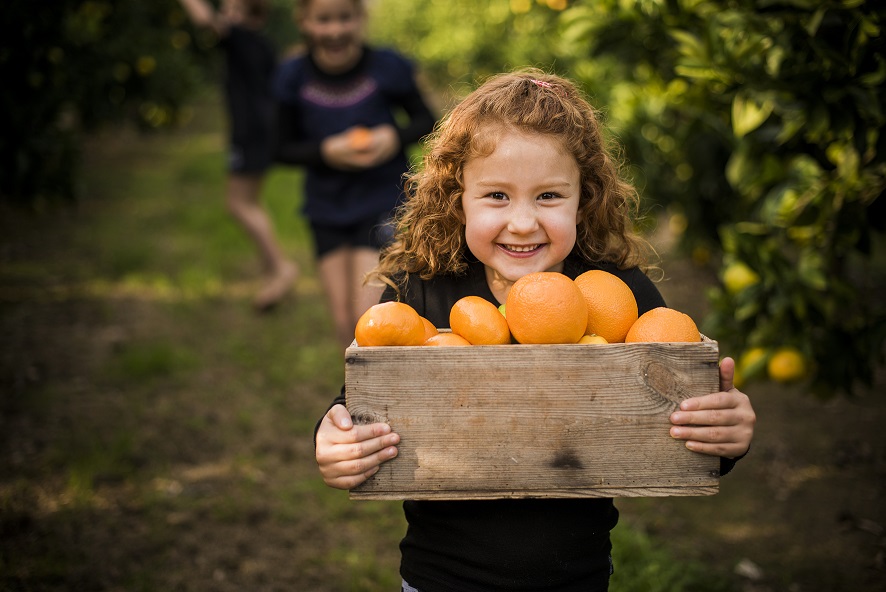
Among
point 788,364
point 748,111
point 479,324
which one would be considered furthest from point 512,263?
point 788,364

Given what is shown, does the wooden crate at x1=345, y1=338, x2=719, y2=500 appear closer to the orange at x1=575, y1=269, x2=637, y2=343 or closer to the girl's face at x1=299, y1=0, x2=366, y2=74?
the orange at x1=575, y1=269, x2=637, y2=343

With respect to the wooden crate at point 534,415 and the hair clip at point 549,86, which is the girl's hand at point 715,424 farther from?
the hair clip at point 549,86

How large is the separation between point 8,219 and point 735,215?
6272 millimetres

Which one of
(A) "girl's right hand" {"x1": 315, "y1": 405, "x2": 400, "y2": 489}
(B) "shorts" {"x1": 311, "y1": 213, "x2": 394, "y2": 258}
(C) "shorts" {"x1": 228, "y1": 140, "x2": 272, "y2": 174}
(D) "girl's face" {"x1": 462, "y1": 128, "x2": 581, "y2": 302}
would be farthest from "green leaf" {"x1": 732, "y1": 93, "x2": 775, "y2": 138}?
(C) "shorts" {"x1": 228, "y1": 140, "x2": 272, "y2": 174}

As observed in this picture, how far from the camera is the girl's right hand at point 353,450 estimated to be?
1.36 meters

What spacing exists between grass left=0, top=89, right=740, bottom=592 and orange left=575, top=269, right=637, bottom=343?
131 cm

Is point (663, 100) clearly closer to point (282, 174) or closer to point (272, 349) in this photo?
point (272, 349)

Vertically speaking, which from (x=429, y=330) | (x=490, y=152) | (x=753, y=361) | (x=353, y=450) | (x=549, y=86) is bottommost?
(x=753, y=361)

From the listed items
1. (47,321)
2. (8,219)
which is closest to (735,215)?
(47,321)

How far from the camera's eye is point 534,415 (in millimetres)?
1364

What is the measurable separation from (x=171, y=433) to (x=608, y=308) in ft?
9.04

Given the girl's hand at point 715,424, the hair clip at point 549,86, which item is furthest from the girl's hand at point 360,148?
the girl's hand at point 715,424

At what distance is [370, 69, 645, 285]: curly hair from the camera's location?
5.03ft

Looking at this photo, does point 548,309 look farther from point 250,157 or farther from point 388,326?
point 250,157
